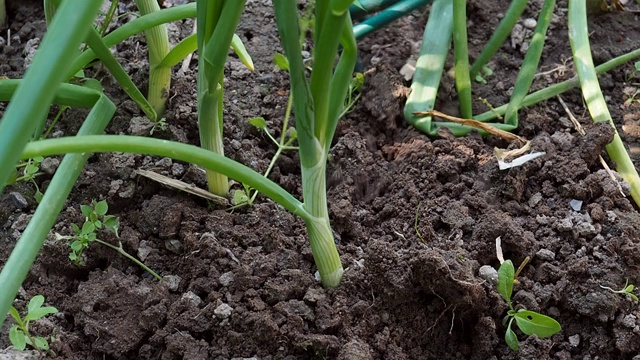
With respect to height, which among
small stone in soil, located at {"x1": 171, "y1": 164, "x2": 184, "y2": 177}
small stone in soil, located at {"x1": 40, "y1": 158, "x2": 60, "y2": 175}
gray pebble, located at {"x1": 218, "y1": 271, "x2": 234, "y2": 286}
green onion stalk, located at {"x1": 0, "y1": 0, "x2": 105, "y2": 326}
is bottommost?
gray pebble, located at {"x1": 218, "y1": 271, "x2": 234, "y2": 286}

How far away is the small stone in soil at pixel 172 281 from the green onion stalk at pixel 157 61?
0.36m

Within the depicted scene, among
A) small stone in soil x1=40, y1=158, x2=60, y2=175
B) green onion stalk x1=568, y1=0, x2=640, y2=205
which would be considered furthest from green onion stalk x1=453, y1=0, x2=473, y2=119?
small stone in soil x1=40, y1=158, x2=60, y2=175

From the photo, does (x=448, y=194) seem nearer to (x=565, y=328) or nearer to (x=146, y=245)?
(x=565, y=328)

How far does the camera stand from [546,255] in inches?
49.4

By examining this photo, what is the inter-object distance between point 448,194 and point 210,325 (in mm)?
507

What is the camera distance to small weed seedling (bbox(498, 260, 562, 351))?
1.11m

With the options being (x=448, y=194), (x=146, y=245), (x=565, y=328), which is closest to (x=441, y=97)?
(x=448, y=194)

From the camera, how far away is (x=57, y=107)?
1460 millimetres

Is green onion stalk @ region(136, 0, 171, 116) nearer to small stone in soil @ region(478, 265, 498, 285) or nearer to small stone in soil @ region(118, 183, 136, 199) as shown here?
small stone in soil @ region(118, 183, 136, 199)

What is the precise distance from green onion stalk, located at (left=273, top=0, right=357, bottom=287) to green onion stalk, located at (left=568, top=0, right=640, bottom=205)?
59cm

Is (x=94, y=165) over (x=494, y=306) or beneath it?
over

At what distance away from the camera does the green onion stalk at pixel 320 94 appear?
0.93m

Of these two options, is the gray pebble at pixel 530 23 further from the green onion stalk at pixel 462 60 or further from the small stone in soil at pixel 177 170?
the small stone in soil at pixel 177 170

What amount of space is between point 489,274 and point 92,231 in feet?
2.18
